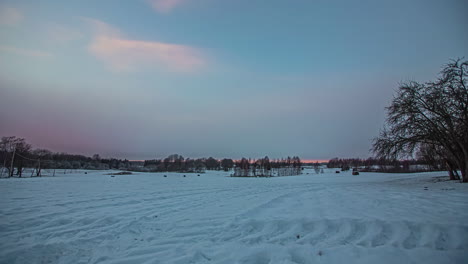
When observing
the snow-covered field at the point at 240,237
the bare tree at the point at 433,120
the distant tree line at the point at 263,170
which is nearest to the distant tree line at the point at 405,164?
the bare tree at the point at 433,120

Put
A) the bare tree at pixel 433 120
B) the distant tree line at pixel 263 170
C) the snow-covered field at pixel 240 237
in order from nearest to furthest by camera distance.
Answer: the snow-covered field at pixel 240 237 < the bare tree at pixel 433 120 < the distant tree line at pixel 263 170

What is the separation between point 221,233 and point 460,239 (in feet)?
14.7

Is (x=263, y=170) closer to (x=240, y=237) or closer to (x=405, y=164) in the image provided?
(x=405, y=164)

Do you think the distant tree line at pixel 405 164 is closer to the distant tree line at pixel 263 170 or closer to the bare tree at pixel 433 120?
the bare tree at pixel 433 120

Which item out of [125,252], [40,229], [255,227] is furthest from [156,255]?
[40,229]

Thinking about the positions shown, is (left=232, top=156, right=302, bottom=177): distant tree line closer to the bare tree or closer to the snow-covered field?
the bare tree

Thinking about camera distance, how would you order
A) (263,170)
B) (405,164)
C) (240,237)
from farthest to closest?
1. (263,170)
2. (405,164)
3. (240,237)

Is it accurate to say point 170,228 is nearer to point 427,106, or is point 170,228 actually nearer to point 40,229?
point 40,229

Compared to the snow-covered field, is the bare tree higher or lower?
higher

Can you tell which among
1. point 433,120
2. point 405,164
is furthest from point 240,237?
point 405,164

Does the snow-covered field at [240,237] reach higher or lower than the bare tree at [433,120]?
lower

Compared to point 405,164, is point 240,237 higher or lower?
lower

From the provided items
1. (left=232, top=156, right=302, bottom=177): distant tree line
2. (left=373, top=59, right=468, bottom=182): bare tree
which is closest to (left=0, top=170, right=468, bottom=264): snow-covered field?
(left=373, top=59, right=468, bottom=182): bare tree

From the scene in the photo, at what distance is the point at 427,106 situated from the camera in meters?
13.8
